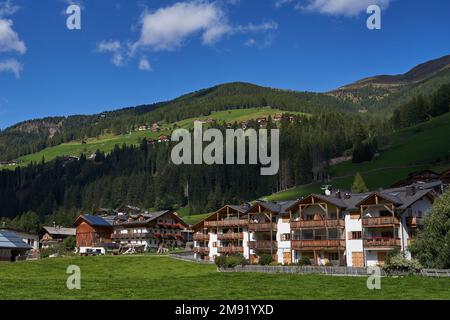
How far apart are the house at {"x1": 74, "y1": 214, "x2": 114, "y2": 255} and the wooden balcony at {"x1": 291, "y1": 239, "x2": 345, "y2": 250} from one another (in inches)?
2491

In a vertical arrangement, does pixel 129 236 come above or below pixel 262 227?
below

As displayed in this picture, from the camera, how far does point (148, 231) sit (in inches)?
5098

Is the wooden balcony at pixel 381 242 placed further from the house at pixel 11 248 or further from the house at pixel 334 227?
the house at pixel 11 248

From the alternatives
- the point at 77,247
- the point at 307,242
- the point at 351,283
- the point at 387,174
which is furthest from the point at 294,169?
the point at 351,283

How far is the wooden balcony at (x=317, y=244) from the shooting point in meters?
77.8

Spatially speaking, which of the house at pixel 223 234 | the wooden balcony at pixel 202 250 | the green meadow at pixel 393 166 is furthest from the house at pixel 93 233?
the green meadow at pixel 393 166

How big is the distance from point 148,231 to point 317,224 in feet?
195

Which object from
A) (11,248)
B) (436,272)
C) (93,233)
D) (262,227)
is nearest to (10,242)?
(11,248)

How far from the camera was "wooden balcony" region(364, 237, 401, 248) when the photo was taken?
7188cm

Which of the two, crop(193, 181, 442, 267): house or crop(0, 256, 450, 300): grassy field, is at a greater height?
crop(193, 181, 442, 267): house

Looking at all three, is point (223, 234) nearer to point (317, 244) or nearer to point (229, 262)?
point (317, 244)

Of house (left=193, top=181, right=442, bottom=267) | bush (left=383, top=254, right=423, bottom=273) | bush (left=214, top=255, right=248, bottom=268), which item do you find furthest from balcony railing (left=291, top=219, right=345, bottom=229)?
bush (left=383, top=254, right=423, bottom=273)

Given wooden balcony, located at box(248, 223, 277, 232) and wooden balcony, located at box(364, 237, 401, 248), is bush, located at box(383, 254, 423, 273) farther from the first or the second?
wooden balcony, located at box(248, 223, 277, 232)
